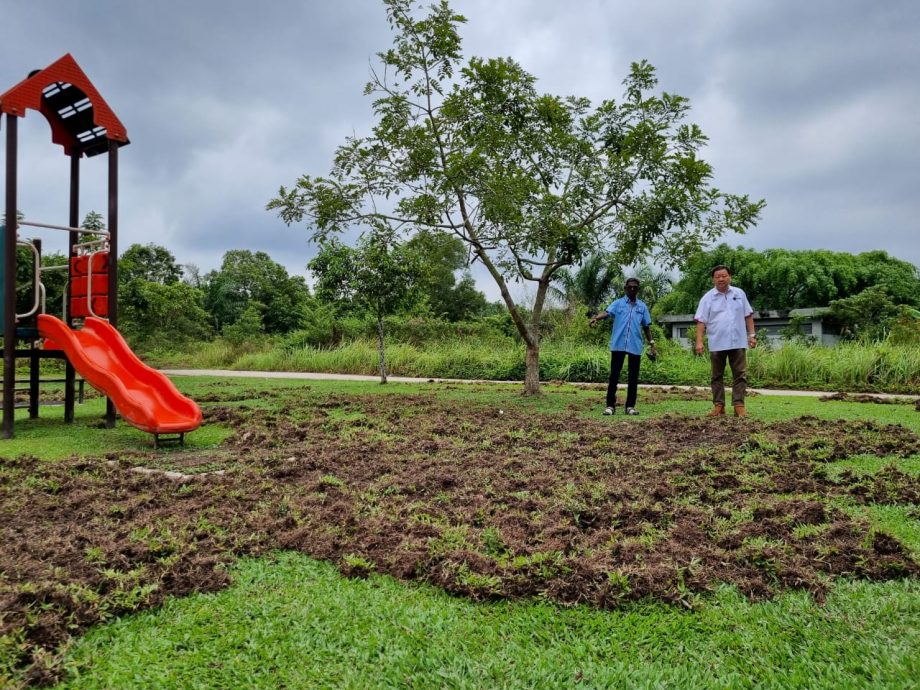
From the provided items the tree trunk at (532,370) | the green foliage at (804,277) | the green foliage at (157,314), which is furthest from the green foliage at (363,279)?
the green foliage at (804,277)

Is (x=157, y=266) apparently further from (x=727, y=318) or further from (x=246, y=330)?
(x=727, y=318)

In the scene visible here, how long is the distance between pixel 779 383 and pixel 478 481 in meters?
10.7

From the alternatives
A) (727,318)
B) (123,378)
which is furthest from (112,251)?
(727,318)

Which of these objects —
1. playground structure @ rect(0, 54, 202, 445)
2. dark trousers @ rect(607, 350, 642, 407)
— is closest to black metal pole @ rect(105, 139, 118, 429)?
playground structure @ rect(0, 54, 202, 445)

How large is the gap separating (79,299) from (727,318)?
781 cm

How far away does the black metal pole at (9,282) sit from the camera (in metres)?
6.36

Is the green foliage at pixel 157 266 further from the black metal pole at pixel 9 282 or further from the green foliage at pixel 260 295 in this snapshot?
the black metal pole at pixel 9 282

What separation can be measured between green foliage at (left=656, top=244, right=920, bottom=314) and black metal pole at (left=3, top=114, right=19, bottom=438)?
31.8m

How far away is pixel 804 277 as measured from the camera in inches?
1357

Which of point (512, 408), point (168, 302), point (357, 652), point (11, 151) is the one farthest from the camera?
point (168, 302)

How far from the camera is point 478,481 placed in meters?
4.01

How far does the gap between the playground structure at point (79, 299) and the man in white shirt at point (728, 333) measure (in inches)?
230

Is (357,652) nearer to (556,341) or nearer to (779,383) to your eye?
(779,383)

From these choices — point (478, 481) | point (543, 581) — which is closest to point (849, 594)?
point (543, 581)
